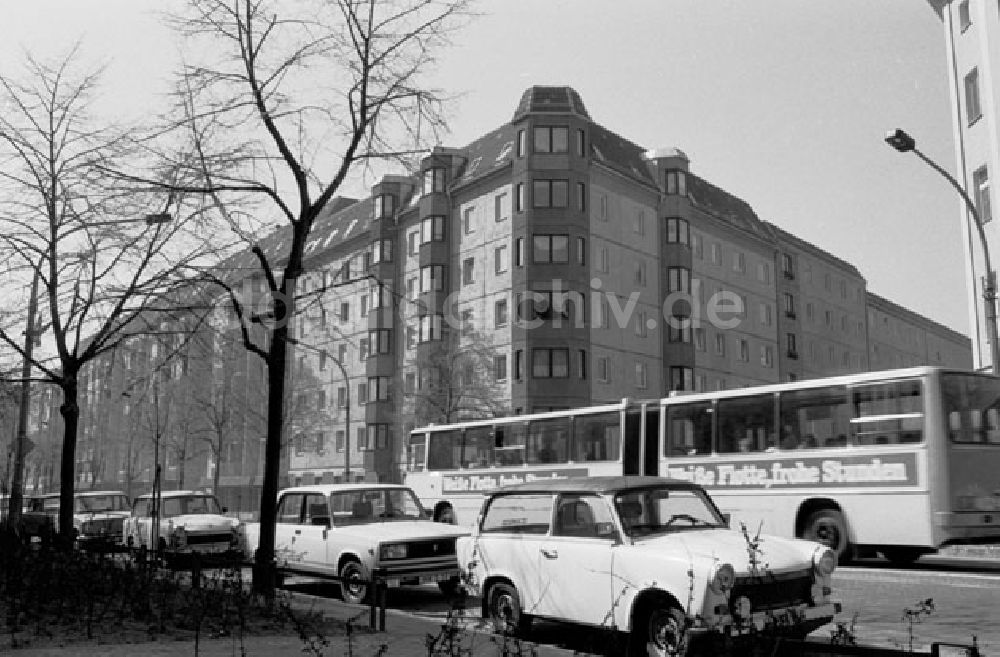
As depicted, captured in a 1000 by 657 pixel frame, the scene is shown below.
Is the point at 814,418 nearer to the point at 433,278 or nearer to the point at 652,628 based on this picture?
the point at 652,628

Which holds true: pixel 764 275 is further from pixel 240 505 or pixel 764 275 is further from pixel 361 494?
pixel 361 494

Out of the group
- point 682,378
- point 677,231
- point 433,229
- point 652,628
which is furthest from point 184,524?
point 677,231

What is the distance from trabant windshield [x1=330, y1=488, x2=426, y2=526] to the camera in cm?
1452

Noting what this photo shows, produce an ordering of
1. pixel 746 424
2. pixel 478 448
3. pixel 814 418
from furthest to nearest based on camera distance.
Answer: pixel 478 448 < pixel 746 424 < pixel 814 418

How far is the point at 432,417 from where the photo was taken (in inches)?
1854

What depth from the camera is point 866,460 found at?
52.2 ft

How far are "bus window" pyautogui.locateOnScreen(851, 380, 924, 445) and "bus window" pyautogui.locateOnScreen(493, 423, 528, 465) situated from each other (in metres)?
9.22

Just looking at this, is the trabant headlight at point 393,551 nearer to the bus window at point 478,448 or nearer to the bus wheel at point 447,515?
the bus window at point 478,448

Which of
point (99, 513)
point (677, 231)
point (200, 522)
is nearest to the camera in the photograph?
point (200, 522)

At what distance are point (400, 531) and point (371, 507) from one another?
3.72 feet

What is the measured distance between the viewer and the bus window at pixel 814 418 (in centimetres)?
1650

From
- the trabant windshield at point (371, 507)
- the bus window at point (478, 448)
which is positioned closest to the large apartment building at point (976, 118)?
the bus window at point (478, 448)

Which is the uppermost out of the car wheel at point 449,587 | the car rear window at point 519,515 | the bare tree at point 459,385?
the bare tree at point 459,385

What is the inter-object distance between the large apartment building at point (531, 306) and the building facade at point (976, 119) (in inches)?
808
